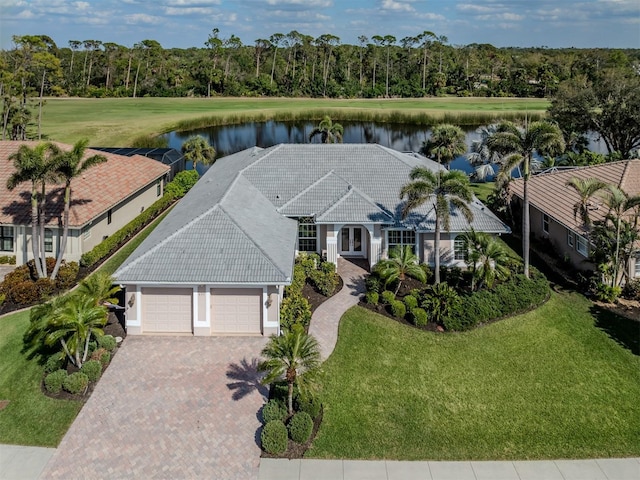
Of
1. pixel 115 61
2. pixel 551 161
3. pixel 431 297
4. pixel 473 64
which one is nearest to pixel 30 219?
pixel 431 297

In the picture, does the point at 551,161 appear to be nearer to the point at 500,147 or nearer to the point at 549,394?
the point at 500,147

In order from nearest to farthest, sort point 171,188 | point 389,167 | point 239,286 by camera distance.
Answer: point 239,286
point 389,167
point 171,188

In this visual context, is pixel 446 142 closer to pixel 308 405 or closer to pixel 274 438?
pixel 308 405

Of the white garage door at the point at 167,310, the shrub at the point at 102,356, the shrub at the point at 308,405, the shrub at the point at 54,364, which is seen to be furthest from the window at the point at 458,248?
the shrub at the point at 54,364

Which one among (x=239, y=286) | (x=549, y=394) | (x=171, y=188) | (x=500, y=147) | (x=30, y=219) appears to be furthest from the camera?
(x=171, y=188)

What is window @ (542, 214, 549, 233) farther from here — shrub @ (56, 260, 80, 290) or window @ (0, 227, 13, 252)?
window @ (0, 227, 13, 252)

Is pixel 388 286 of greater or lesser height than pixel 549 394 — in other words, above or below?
above

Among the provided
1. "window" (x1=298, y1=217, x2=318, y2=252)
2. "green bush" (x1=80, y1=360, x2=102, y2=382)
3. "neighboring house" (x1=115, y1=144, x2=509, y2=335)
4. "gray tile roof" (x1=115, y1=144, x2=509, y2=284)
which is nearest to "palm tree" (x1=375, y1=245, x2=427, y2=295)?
"neighboring house" (x1=115, y1=144, x2=509, y2=335)

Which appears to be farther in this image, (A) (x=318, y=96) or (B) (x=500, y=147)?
(A) (x=318, y=96)
